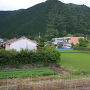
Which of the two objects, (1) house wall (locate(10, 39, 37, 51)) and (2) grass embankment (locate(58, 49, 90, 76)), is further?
(1) house wall (locate(10, 39, 37, 51))

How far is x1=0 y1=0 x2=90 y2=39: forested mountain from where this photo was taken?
2594 inches

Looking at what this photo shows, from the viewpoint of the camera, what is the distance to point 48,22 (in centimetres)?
7344

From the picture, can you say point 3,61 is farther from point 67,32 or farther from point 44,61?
point 67,32

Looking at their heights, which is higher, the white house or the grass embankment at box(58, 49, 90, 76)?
the white house

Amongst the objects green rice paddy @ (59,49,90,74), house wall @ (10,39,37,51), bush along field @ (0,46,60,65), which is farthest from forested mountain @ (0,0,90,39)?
bush along field @ (0,46,60,65)

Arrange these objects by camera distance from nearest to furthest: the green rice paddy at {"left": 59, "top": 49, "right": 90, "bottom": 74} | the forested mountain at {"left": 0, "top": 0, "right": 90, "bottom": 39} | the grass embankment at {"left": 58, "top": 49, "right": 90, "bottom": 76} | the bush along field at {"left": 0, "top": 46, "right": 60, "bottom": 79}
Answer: the grass embankment at {"left": 58, "top": 49, "right": 90, "bottom": 76} → the green rice paddy at {"left": 59, "top": 49, "right": 90, "bottom": 74} → the bush along field at {"left": 0, "top": 46, "right": 60, "bottom": 79} → the forested mountain at {"left": 0, "top": 0, "right": 90, "bottom": 39}

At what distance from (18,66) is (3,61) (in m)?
1.80

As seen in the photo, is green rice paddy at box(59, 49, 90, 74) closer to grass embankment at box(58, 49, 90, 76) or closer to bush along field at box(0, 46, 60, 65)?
grass embankment at box(58, 49, 90, 76)

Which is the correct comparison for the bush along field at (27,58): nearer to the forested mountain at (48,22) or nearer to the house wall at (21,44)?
the house wall at (21,44)

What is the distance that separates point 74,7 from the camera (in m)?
86.2

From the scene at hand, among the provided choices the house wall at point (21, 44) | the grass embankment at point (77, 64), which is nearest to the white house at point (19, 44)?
the house wall at point (21, 44)

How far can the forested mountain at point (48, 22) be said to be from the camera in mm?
65900

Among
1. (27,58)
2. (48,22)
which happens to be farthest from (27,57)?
(48,22)

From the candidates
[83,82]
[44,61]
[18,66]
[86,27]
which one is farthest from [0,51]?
[86,27]
